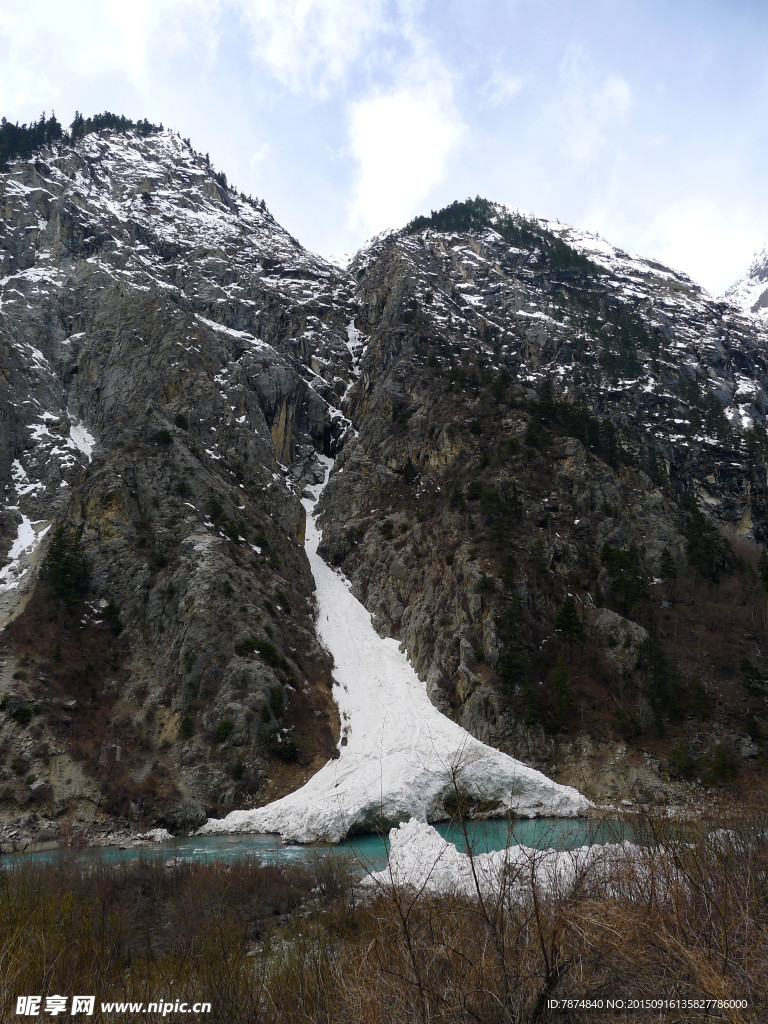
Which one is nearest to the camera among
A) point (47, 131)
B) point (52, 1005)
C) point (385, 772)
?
point (52, 1005)

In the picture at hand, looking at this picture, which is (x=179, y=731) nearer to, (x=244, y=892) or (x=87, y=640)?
(x=87, y=640)

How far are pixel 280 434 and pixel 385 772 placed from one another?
65776mm

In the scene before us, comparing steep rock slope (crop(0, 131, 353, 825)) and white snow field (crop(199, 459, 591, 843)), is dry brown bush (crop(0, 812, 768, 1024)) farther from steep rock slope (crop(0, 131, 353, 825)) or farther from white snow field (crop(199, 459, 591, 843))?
steep rock slope (crop(0, 131, 353, 825))

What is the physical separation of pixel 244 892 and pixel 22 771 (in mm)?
28397

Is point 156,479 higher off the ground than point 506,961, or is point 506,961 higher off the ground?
point 156,479

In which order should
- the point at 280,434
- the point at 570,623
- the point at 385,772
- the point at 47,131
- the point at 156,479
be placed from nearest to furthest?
1. the point at 385,772
2. the point at 570,623
3. the point at 156,479
4. the point at 280,434
5. the point at 47,131

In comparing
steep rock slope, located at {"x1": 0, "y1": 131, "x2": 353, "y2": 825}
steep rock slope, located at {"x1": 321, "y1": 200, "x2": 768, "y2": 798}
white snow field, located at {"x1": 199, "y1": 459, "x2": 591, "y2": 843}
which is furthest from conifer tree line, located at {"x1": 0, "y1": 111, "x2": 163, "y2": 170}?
white snow field, located at {"x1": 199, "y1": 459, "x2": 591, "y2": 843}

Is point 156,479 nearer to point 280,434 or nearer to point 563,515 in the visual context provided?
point 280,434

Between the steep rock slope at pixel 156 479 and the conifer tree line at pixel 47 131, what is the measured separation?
4.20 meters

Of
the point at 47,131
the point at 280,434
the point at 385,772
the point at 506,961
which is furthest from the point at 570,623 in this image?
the point at 47,131

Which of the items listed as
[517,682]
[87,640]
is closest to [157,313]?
[87,640]

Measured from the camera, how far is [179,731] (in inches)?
1678

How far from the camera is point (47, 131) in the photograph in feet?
430

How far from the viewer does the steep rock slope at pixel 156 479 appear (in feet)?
135
